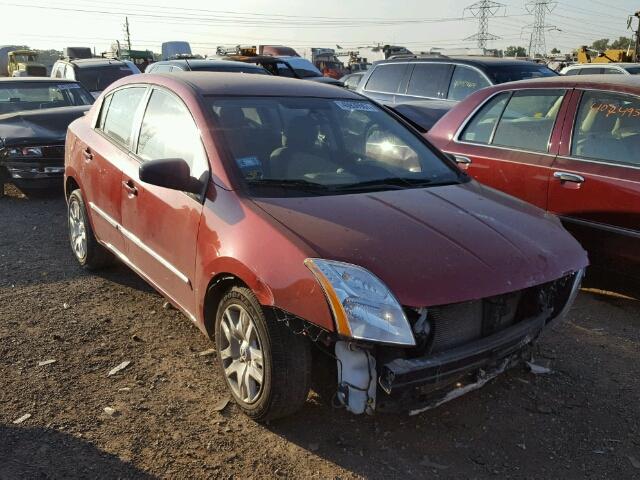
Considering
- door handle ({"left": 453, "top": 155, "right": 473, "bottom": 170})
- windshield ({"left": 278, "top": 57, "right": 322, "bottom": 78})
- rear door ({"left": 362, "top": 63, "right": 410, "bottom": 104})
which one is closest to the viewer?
door handle ({"left": 453, "top": 155, "right": 473, "bottom": 170})

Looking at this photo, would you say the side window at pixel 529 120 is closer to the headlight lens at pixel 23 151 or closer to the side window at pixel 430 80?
the side window at pixel 430 80

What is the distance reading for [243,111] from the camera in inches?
142

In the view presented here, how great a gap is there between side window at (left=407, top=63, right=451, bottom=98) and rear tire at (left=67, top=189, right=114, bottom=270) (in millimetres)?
5583

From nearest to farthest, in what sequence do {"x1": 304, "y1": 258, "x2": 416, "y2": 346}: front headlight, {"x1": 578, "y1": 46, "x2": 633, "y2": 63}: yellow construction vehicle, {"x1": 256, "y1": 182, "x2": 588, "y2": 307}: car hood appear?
{"x1": 304, "y1": 258, "x2": 416, "y2": 346}: front headlight, {"x1": 256, "y1": 182, "x2": 588, "y2": 307}: car hood, {"x1": 578, "y1": 46, "x2": 633, "y2": 63}: yellow construction vehicle

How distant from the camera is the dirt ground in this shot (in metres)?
2.73

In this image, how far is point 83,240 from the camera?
16.4 feet

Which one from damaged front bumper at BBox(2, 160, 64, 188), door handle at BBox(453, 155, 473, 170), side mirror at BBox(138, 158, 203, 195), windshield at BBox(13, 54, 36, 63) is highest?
side mirror at BBox(138, 158, 203, 195)

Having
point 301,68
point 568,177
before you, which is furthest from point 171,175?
point 301,68

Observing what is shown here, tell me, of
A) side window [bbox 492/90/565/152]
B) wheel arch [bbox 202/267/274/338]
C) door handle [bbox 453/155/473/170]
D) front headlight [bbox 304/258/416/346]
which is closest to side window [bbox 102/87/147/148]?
wheel arch [bbox 202/267/274/338]

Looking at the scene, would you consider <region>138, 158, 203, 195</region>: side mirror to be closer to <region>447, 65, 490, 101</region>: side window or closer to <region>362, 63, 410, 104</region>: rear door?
<region>447, 65, 490, 101</region>: side window

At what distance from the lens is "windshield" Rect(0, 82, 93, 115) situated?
8.85 m

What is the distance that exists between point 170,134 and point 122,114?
920 millimetres

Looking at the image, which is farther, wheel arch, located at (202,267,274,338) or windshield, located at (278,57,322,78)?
windshield, located at (278,57,322,78)

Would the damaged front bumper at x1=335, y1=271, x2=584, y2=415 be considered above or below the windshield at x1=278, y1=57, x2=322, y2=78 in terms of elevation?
below
